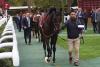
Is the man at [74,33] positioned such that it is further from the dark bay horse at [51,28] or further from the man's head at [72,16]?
the dark bay horse at [51,28]

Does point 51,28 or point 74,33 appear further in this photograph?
point 51,28

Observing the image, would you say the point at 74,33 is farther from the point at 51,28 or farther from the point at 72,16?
the point at 51,28

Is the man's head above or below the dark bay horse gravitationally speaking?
above

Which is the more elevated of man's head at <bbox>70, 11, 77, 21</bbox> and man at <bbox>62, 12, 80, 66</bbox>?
man's head at <bbox>70, 11, 77, 21</bbox>

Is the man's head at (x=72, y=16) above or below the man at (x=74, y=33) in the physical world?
above

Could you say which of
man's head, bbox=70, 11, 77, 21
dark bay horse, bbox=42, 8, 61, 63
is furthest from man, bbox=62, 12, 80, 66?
dark bay horse, bbox=42, 8, 61, 63

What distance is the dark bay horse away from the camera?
15680 millimetres

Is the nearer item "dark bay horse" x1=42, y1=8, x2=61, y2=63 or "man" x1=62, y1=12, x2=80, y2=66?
"man" x1=62, y1=12, x2=80, y2=66

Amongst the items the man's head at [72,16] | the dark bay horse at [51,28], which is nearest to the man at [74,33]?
the man's head at [72,16]

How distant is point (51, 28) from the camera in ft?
53.4

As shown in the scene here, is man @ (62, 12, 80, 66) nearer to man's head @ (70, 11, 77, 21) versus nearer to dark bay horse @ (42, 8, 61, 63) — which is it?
man's head @ (70, 11, 77, 21)

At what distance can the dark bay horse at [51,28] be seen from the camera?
15.7 m

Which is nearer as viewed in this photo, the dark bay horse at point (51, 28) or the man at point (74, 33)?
the man at point (74, 33)

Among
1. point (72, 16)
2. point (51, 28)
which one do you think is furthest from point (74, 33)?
point (51, 28)
